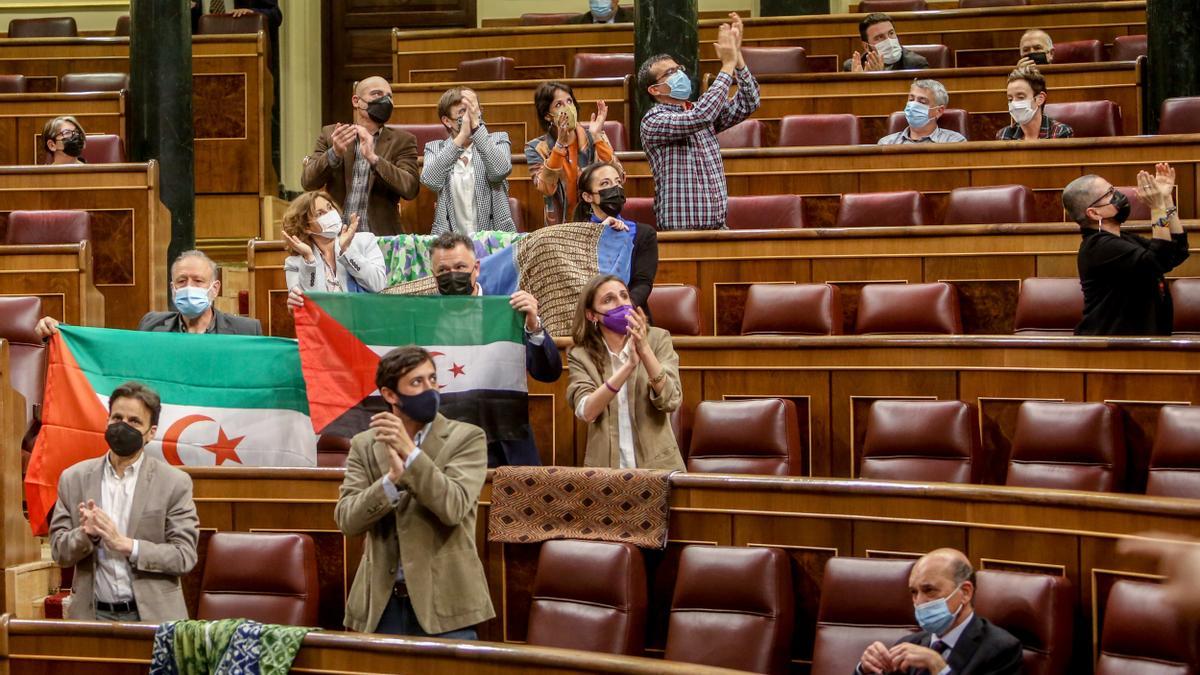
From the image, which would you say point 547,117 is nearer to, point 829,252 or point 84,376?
point 829,252

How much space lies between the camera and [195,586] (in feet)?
13.3

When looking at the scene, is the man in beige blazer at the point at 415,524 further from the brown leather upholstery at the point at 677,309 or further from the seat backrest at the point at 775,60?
the seat backrest at the point at 775,60

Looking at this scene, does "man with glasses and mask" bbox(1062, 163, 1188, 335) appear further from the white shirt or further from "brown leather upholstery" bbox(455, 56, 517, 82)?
"brown leather upholstery" bbox(455, 56, 517, 82)

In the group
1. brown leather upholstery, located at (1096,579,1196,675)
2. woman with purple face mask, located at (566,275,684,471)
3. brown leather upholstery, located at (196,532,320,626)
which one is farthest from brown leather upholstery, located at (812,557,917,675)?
brown leather upholstery, located at (196,532,320,626)

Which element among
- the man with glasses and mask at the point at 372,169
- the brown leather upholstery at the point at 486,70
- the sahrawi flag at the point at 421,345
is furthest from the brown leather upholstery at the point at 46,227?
the brown leather upholstery at the point at 486,70

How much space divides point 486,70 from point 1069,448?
4.60 metres

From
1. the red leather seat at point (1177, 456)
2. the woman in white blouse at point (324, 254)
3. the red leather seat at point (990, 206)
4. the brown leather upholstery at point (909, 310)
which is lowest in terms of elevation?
the red leather seat at point (1177, 456)

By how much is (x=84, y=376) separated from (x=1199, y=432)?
2759 mm

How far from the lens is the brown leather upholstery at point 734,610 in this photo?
342 centimetres

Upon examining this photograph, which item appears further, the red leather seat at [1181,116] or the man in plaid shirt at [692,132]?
the red leather seat at [1181,116]

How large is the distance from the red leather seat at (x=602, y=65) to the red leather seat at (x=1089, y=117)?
84.6 inches

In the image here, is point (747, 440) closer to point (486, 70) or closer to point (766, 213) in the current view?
point (766, 213)

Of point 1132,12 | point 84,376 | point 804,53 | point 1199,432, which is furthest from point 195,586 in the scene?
point 1132,12

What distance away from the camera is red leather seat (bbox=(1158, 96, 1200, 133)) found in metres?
5.91
